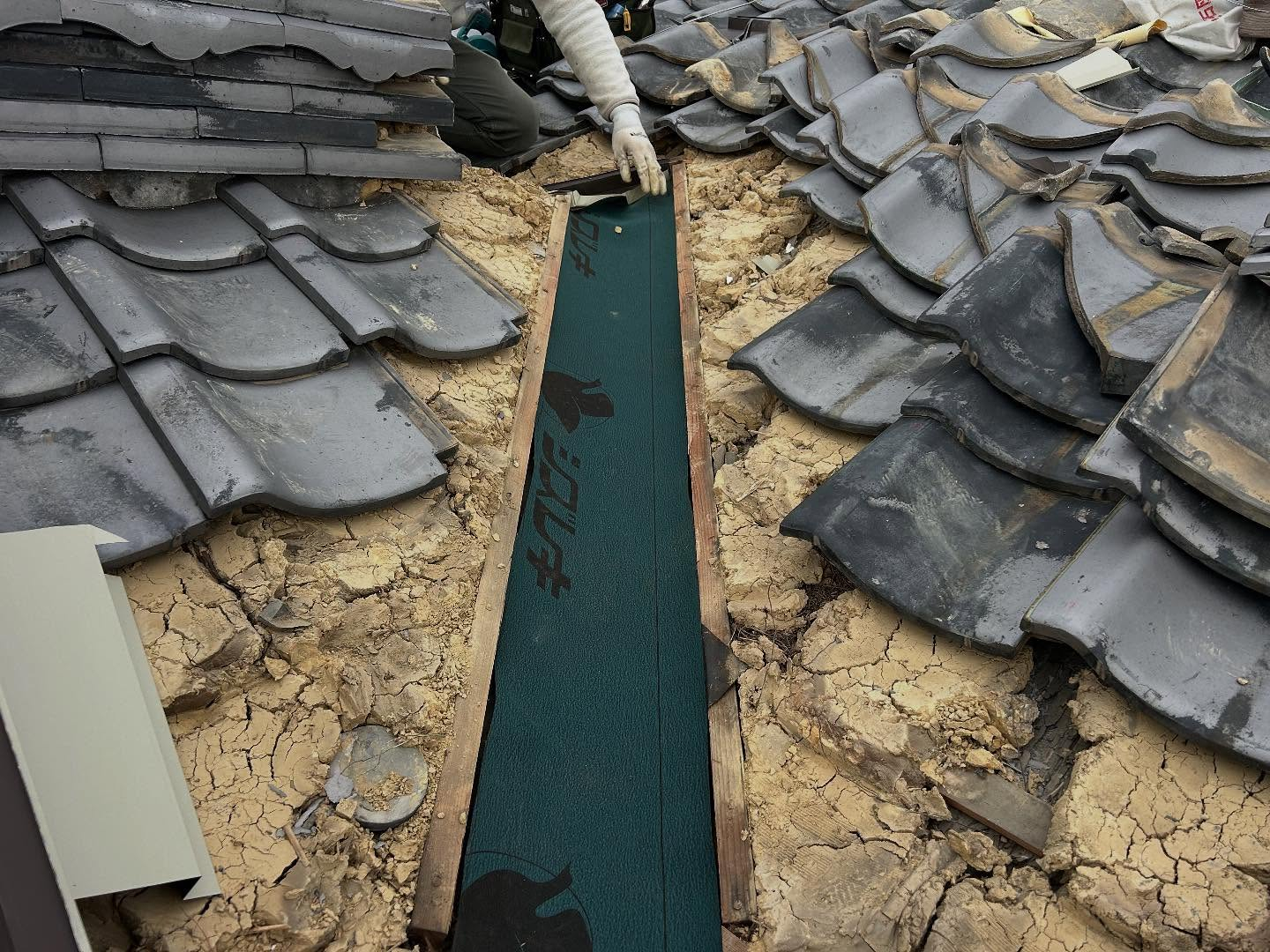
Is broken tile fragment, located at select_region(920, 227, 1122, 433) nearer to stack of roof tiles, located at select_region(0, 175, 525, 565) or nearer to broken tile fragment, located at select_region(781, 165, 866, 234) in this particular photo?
broken tile fragment, located at select_region(781, 165, 866, 234)

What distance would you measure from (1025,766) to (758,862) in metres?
0.55

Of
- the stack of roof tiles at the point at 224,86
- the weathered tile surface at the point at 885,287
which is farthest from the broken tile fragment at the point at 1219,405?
the stack of roof tiles at the point at 224,86

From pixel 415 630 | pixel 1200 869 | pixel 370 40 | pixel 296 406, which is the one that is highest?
pixel 370 40

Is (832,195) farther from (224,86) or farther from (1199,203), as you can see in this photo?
(224,86)

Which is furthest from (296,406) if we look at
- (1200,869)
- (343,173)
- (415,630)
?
(1200,869)

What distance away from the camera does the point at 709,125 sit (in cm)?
475

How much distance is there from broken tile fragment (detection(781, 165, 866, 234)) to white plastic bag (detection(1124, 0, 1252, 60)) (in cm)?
129

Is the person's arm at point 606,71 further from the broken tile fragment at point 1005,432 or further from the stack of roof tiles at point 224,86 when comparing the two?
the broken tile fragment at point 1005,432

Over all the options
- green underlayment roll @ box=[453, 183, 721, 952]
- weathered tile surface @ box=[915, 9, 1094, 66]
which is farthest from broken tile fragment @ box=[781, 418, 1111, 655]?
weathered tile surface @ box=[915, 9, 1094, 66]

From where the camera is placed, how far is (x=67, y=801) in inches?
60.4

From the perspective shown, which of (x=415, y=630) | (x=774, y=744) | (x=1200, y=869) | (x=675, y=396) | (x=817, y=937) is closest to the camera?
(x=1200, y=869)

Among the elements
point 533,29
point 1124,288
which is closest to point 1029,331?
point 1124,288

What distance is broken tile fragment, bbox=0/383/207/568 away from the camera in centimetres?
197

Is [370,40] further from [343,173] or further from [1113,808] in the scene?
[1113,808]
